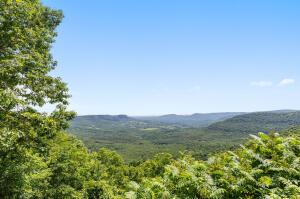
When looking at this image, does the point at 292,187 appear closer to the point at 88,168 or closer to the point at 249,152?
the point at 249,152

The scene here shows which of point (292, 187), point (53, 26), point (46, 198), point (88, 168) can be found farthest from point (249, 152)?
point (88, 168)

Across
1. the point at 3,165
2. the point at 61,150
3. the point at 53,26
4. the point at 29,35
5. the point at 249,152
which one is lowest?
the point at 61,150

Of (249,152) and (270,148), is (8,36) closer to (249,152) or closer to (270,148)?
(249,152)

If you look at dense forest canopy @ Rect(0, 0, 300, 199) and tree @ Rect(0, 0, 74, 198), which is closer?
dense forest canopy @ Rect(0, 0, 300, 199)

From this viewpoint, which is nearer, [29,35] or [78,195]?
[29,35]

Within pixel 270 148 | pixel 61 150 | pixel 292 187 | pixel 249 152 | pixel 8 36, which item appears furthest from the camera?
pixel 61 150

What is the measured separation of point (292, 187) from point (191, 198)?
3195 millimetres

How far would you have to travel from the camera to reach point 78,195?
1474 inches

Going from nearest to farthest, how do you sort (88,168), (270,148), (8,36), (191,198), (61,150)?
(191,198) → (270,148) → (8,36) → (61,150) → (88,168)

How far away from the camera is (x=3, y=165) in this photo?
16609 millimetres

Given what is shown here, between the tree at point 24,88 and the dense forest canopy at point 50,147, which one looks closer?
the dense forest canopy at point 50,147

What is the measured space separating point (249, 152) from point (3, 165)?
542 inches

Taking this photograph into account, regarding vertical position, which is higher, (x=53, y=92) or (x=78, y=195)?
(x=53, y=92)

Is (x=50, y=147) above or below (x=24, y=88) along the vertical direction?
below
